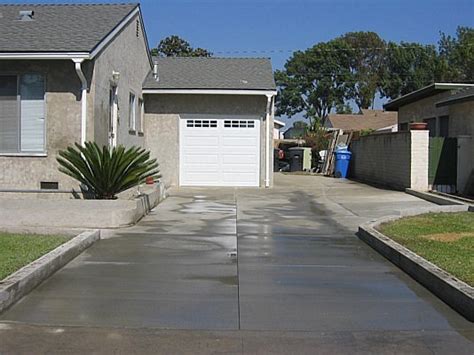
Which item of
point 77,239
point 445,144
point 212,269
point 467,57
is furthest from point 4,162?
point 467,57

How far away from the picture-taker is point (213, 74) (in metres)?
22.0

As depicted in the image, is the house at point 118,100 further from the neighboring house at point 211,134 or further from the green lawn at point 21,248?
the green lawn at point 21,248

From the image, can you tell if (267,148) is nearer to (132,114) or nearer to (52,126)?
(132,114)

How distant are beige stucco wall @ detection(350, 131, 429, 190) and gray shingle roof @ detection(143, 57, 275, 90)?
432cm

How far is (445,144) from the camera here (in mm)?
18453

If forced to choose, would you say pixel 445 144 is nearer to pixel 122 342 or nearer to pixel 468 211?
pixel 468 211

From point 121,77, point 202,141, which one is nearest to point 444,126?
point 202,141

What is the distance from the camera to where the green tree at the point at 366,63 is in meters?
72.9

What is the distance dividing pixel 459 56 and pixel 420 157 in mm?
37600

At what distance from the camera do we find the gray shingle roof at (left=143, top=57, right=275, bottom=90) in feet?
68.7

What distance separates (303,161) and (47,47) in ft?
68.5

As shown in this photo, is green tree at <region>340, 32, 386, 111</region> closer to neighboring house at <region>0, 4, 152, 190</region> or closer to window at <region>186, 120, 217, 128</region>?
window at <region>186, 120, 217, 128</region>

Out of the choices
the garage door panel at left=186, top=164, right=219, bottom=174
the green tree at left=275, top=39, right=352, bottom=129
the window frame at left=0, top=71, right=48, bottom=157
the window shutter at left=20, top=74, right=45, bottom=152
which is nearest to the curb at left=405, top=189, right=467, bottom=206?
the garage door panel at left=186, top=164, right=219, bottom=174

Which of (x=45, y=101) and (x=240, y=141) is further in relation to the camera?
(x=240, y=141)
